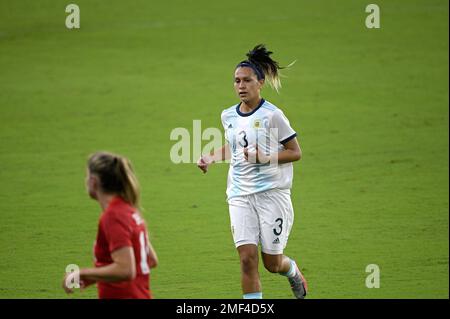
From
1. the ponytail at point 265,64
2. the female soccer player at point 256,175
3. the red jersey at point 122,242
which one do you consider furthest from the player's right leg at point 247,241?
the red jersey at point 122,242

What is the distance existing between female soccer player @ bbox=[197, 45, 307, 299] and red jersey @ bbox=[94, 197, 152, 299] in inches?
100

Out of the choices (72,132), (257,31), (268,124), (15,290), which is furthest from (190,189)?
(257,31)

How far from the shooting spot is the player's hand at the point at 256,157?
311 inches

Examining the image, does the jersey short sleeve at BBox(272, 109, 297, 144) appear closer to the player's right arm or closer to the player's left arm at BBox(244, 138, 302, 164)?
the player's left arm at BBox(244, 138, 302, 164)

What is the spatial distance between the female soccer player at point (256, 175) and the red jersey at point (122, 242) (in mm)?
2550

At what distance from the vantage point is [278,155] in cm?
827

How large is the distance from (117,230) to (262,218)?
3025 millimetres

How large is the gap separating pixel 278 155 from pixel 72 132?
10654 mm

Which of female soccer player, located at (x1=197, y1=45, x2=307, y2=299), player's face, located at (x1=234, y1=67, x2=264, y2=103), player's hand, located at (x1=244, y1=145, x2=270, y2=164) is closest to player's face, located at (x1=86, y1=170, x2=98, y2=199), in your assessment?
player's hand, located at (x1=244, y1=145, x2=270, y2=164)

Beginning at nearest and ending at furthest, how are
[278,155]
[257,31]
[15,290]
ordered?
[278,155] → [15,290] → [257,31]

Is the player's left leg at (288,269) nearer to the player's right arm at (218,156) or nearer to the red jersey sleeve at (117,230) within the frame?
the player's right arm at (218,156)

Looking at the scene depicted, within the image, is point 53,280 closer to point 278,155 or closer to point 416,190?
point 278,155

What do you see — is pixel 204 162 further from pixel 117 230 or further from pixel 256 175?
pixel 117 230

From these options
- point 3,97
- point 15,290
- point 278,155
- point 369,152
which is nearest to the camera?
point 278,155
